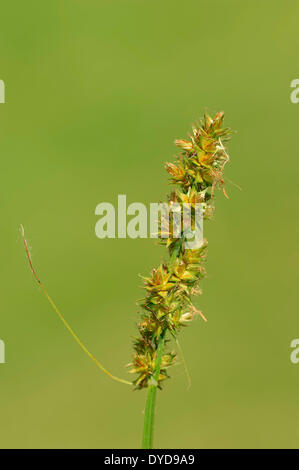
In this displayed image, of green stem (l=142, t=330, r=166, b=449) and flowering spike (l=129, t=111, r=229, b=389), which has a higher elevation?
flowering spike (l=129, t=111, r=229, b=389)

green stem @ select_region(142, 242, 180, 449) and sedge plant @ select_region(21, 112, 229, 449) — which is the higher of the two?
sedge plant @ select_region(21, 112, 229, 449)

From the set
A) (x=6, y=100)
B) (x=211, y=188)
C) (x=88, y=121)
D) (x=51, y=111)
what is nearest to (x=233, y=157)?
(x=88, y=121)

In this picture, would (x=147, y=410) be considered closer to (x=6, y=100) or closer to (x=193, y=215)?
(x=193, y=215)

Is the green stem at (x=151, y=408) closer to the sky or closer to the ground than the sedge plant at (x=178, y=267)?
closer to the ground

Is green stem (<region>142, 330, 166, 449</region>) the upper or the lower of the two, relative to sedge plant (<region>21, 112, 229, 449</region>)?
lower

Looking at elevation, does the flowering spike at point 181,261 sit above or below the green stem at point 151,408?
above

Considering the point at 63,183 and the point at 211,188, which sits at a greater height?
the point at 63,183

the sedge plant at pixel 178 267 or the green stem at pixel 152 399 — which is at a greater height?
the sedge plant at pixel 178 267

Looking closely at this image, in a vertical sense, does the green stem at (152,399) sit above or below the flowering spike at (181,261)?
below
